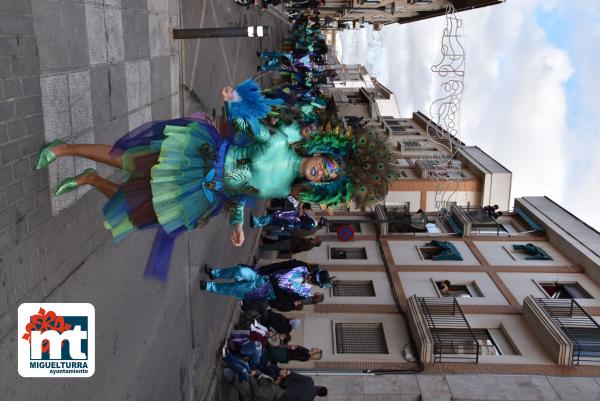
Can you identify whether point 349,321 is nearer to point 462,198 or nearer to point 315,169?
point 315,169

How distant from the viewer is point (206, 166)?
4.91 meters

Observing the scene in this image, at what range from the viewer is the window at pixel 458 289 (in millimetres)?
13586

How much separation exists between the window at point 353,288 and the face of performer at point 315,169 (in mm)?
9433

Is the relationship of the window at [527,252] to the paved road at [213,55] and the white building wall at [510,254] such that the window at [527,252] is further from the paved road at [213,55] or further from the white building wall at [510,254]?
the paved road at [213,55]

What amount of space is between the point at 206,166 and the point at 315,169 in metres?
1.11

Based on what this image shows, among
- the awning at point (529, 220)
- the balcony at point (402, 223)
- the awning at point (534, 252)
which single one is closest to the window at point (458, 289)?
the awning at point (534, 252)

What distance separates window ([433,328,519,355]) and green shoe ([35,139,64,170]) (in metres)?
8.88

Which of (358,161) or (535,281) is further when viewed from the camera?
(535,281)

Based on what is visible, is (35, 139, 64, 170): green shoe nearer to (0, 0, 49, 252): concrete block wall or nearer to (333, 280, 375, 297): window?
(0, 0, 49, 252): concrete block wall

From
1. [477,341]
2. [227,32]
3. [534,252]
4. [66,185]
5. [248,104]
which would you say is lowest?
[477,341]

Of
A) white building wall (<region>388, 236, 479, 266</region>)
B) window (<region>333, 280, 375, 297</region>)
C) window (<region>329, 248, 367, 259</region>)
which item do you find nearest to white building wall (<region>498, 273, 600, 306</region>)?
white building wall (<region>388, 236, 479, 266</region>)

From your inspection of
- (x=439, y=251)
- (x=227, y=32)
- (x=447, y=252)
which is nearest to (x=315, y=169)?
(x=227, y=32)

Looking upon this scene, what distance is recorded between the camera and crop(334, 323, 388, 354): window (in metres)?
11.5

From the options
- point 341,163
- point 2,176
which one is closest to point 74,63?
point 2,176
